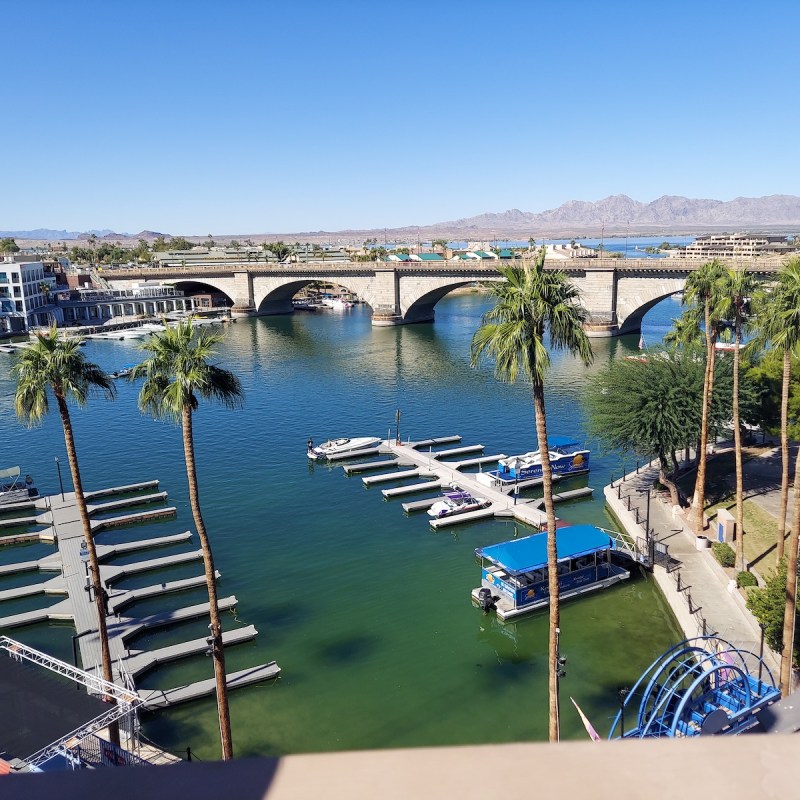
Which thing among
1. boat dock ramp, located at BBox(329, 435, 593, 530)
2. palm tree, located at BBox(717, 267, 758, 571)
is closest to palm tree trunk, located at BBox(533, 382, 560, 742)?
palm tree, located at BBox(717, 267, 758, 571)

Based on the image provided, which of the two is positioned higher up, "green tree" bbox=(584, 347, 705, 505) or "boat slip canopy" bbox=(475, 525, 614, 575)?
"green tree" bbox=(584, 347, 705, 505)

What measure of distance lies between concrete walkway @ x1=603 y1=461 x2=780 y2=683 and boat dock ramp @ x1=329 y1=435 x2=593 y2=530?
4455 mm

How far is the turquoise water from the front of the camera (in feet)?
72.9

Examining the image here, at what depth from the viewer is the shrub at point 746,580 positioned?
26.0m

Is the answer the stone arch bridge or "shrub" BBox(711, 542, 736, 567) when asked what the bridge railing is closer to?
the stone arch bridge

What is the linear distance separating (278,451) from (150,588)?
1991cm

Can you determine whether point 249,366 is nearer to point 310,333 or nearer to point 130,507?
point 310,333

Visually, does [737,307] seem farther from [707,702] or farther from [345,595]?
[345,595]

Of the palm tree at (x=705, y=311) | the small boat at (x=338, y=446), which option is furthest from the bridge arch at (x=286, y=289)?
the palm tree at (x=705, y=311)

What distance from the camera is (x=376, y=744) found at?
67.4 ft

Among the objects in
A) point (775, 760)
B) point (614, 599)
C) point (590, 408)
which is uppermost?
point (775, 760)

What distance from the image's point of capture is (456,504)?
3769 cm

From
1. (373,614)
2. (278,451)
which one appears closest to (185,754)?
(373,614)

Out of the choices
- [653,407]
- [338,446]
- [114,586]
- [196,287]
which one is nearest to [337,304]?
[196,287]
